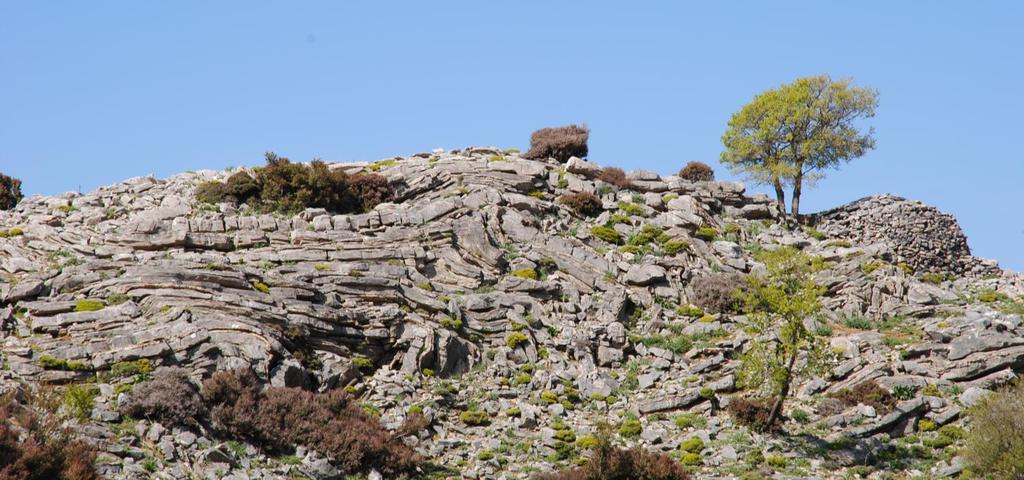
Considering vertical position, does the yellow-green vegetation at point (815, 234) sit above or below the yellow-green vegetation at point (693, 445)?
above

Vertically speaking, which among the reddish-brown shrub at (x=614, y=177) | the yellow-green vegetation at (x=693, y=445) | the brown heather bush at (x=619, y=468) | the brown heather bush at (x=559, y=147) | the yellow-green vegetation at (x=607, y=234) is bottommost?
the brown heather bush at (x=619, y=468)

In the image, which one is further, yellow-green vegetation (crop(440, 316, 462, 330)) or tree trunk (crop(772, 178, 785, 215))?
tree trunk (crop(772, 178, 785, 215))

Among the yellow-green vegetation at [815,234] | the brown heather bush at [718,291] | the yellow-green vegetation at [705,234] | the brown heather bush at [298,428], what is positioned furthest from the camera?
the yellow-green vegetation at [815,234]

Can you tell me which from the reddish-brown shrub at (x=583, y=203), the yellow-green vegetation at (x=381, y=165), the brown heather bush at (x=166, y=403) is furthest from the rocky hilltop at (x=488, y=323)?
the yellow-green vegetation at (x=381, y=165)

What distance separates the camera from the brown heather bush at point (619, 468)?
37125 mm

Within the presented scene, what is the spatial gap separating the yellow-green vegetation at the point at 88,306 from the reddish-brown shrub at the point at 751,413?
25800 mm

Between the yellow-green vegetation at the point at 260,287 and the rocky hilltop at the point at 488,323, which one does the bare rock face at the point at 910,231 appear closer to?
the rocky hilltop at the point at 488,323

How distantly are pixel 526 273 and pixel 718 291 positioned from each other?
956 centimetres

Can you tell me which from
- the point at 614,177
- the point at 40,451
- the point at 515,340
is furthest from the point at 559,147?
the point at 40,451

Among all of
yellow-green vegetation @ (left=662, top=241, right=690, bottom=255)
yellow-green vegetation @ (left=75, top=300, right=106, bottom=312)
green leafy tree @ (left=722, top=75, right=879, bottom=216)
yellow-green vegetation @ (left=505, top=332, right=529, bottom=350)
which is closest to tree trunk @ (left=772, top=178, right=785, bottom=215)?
green leafy tree @ (left=722, top=75, right=879, bottom=216)

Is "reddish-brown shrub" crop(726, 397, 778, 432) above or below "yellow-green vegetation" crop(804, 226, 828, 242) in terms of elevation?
below

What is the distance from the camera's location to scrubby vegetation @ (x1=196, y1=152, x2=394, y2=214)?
6091 cm

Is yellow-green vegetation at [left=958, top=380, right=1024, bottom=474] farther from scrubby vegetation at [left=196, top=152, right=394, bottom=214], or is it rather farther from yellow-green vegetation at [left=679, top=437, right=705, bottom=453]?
scrubby vegetation at [left=196, top=152, right=394, bottom=214]

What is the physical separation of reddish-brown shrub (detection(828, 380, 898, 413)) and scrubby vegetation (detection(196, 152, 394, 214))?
98.6 feet
